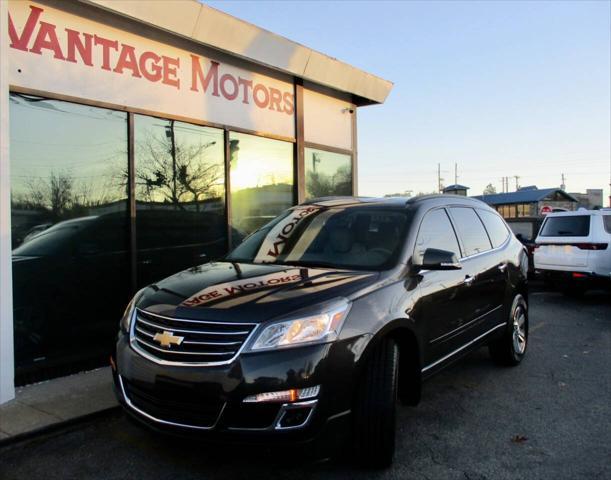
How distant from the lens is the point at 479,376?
17.5 ft

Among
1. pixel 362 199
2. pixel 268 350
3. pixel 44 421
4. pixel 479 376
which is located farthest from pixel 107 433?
pixel 479 376

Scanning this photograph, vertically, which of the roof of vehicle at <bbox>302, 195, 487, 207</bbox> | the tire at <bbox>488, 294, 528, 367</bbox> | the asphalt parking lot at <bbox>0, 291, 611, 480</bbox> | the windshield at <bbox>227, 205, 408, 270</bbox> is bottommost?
the asphalt parking lot at <bbox>0, 291, 611, 480</bbox>

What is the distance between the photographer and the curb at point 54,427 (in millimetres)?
3744

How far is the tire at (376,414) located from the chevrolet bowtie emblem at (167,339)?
1.09 meters

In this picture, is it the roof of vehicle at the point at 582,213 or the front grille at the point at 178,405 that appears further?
the roof of vehicle at the point at 582,213

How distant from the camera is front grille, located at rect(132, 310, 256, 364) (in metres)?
2.88

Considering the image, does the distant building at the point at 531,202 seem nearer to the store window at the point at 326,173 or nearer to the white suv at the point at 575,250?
the white suv at the point at 575,250

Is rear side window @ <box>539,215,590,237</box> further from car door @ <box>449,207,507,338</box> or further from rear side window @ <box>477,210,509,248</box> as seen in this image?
car door @ <box>449,207,507,338</box>

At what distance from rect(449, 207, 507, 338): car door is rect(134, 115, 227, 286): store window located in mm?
3531

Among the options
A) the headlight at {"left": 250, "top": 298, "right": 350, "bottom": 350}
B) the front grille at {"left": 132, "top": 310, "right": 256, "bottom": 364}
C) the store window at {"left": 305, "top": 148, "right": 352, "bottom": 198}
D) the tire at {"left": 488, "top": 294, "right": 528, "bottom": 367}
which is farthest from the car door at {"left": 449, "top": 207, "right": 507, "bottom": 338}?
the store window at {"left": 305, "top": 148, "right": 352, "bottom": 198}

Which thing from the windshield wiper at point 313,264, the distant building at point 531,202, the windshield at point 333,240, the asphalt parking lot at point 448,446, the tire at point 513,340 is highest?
the distant building at point 531,202

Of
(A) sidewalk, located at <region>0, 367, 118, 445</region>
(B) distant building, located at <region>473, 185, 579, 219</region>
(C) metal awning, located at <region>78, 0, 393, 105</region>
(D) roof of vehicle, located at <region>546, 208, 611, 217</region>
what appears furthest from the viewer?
(B) distant building, located at <region>473, 185, 579, 219</region>

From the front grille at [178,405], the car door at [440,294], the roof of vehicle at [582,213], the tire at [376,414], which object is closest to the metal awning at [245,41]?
the car door at [440,294]

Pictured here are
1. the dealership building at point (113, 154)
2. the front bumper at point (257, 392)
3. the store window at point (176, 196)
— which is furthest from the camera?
the store window at point (176, 196)
